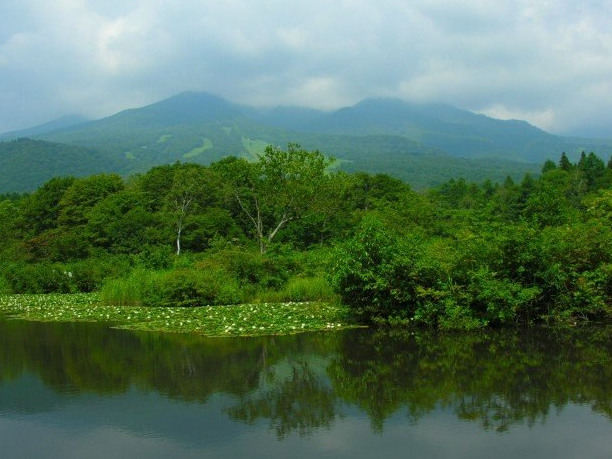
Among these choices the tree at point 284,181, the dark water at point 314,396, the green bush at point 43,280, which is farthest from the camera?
the tree at point 284,181

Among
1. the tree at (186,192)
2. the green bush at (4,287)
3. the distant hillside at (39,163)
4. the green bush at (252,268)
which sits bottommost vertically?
the green bush at (4,287)

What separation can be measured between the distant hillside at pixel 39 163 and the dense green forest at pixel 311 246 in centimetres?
8103

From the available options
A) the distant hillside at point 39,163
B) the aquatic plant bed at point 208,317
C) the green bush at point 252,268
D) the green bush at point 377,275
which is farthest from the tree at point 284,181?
the distant hillside at point 39,163

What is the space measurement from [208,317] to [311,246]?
76.8ft

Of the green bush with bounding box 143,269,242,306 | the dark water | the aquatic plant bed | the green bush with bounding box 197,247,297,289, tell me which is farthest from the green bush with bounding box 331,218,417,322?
the green bush with bounding box 197,247,297,289

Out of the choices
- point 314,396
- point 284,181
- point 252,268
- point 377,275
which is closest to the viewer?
point 314,396

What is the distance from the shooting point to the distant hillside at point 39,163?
409 ft

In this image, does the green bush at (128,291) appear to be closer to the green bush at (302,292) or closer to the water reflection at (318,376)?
the green bush at (302,292)

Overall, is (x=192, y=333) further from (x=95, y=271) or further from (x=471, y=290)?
(x=95, y=271)

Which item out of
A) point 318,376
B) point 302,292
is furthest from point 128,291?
point 318,376

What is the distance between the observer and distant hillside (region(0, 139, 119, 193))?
125 meters

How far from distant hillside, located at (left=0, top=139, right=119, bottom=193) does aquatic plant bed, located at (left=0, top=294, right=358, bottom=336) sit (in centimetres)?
11218

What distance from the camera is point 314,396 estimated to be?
9172 mm

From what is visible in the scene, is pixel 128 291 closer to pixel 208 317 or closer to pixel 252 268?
pixel 252 268
